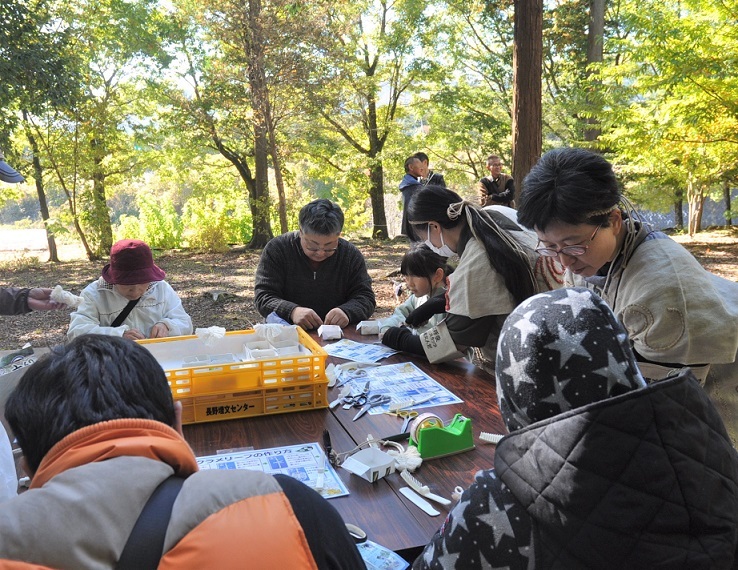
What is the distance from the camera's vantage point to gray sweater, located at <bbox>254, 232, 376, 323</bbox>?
11.4 ft

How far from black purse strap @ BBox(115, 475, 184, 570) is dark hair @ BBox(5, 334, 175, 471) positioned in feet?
0.60

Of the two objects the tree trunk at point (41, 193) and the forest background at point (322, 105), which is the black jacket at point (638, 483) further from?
the tree trunk at point (41, 193)

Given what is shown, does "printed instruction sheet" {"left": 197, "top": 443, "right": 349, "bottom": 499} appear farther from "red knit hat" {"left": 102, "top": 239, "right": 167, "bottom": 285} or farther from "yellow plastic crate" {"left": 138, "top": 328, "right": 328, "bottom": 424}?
"red knit hat" {"left": 102, "top": 239, "right": 167, "bottom": 285}

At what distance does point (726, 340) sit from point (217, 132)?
1122 cm

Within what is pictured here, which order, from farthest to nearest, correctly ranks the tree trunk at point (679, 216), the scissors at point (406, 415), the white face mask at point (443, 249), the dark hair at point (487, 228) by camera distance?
the tree trunk at point (679, 216) < the white face mask at point (443, 249) < the dark hair at point (487, 228) < the scissors at point (406, 415)

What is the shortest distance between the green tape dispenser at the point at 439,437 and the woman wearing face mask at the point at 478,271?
61cm

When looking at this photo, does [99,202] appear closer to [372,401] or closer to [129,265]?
[129,265]

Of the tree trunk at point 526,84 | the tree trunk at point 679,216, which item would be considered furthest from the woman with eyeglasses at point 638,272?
the tree trunk at point 679,216

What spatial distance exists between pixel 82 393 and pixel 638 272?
1.44 meters

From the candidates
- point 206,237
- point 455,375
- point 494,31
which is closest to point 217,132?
point 206,237

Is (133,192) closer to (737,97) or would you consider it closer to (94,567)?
(737,97)

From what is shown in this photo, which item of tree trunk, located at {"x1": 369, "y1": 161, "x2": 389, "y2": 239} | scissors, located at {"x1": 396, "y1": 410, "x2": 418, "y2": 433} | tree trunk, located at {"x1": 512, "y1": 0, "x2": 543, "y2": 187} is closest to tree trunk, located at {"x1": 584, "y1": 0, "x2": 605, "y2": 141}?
tree trunk, located at {"x1": 369, "y1": 161, "x2": 389, "y2": 239}

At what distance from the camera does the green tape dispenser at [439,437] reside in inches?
65.6

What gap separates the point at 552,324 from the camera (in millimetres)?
850
